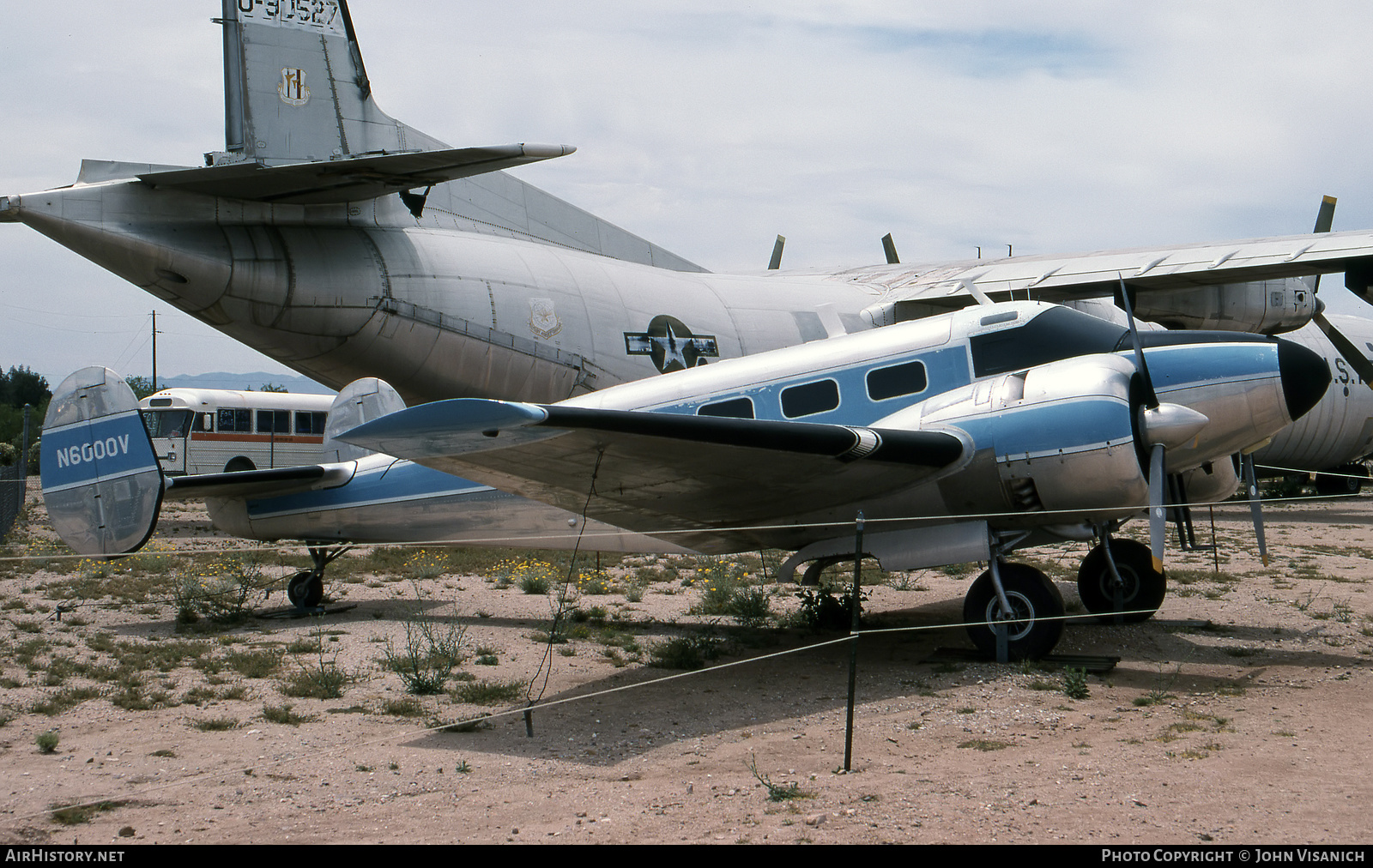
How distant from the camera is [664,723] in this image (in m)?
6.88

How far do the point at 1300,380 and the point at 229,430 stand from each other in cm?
2586

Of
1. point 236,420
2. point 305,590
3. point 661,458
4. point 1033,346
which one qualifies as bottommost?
point 305,590

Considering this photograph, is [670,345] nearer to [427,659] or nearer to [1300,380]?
[427,659]

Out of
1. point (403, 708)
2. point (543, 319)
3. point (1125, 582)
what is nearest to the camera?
point (403, 708)

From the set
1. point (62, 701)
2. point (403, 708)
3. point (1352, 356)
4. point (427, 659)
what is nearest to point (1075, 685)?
point (403, 708)

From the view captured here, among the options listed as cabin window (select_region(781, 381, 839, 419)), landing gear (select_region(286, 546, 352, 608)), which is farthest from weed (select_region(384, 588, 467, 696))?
cabin window (select_region(781, 381, 839, 419))

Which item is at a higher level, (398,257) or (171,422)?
(398,257)

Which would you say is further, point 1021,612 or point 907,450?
point 1021,612

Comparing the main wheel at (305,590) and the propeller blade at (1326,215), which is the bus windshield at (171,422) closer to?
the main wheel at (305,590)

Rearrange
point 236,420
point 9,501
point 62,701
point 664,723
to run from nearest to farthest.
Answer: point 664,723 → point 62,701 → point 9,501 → point 236,420

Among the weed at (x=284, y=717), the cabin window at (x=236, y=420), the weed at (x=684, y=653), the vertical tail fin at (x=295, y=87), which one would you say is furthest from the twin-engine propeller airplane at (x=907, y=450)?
the cabin window at (x=236, y=420)

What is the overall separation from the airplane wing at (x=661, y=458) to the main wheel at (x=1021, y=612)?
110 centimetres

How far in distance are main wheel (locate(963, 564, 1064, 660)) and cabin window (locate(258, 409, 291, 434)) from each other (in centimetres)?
2390
